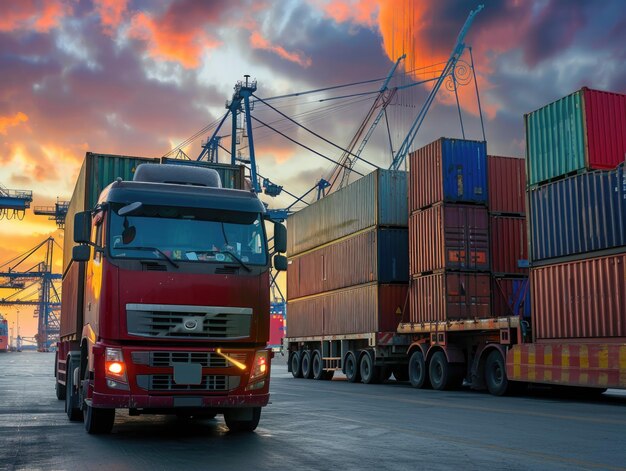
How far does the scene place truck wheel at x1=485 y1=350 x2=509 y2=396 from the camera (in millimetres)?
18837

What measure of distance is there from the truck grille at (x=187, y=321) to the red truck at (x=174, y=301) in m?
0.01

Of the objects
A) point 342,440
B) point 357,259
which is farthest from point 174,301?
point 357,259

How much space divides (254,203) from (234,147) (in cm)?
5021

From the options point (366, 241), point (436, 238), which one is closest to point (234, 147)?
point (366, 241)

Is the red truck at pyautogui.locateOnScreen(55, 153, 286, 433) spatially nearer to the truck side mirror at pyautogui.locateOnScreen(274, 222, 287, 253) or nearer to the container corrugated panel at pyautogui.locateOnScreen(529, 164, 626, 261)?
the truck side mirror at pyautogui.locateOnScreen(274, 222, 287, 253)

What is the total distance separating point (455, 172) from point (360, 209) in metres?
5.14

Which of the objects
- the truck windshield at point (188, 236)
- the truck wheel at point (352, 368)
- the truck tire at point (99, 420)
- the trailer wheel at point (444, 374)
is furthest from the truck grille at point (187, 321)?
the truck wheel at point (352, 368)

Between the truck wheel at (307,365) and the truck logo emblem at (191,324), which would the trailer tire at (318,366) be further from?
the truck logo emblem at (191,324)

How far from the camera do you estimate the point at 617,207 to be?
1603 cm

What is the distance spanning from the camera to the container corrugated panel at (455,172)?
884 inches

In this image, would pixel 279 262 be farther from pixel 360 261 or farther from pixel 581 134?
pixel 360 261

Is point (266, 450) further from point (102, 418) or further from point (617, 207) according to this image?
point (617, 207)

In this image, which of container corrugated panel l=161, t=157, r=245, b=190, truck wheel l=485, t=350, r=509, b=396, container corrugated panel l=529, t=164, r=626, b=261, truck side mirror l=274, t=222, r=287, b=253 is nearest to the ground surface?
truck side mirror l=274, t=222, r=287, b=253

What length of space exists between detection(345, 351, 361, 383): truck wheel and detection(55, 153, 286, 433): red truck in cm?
1668
